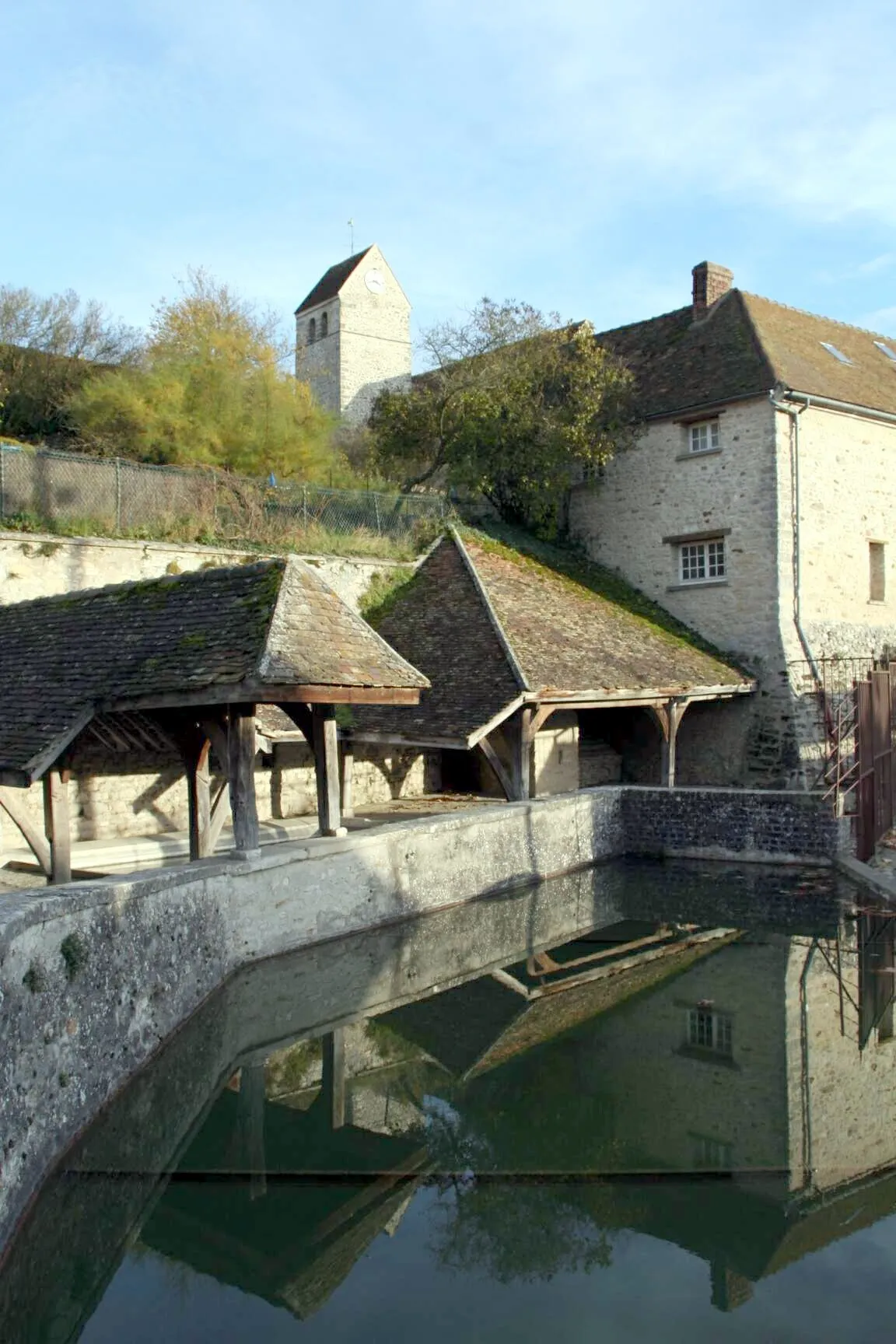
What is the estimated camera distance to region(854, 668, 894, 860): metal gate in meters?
13.2

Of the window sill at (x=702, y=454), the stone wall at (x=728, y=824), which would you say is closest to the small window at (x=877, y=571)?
the window sill at (x=702, y=454)

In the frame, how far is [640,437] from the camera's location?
60.8ft

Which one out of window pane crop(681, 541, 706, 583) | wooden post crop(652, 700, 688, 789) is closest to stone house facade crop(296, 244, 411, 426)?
window pane crop(681, 541, 706, 583)

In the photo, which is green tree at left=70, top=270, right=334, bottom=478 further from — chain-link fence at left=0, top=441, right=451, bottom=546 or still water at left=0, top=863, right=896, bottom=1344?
still water at left=0, top=863, right=896, bottom=1344

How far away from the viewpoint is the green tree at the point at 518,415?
18.1m

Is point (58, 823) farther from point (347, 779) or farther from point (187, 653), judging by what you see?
point (347, 779)

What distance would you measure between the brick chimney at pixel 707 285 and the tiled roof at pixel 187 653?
496 inches

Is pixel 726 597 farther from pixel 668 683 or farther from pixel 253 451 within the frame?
pixel 253 451

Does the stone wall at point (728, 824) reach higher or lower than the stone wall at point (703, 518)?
lower

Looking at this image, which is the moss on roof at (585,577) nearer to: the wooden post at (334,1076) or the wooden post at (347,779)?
the wooden post at (347,779)

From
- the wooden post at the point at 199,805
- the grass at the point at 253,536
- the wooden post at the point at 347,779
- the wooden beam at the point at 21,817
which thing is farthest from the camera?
the wooden post at the point at 347,779

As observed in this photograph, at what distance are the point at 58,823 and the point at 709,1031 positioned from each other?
553 cm

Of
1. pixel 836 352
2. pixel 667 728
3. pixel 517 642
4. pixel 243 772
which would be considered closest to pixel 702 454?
pixel 836 352

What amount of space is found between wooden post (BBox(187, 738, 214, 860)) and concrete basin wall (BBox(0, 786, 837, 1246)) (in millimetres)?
764
